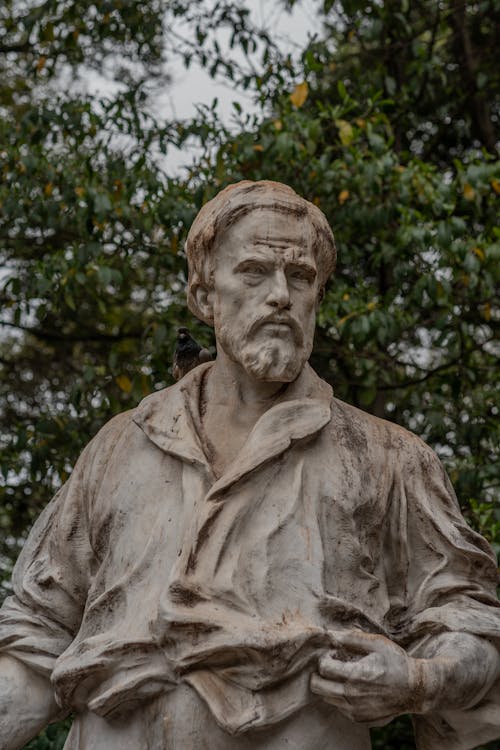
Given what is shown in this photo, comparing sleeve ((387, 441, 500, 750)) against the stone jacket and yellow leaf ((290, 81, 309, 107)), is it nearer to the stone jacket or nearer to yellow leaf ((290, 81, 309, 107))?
the stone jacket

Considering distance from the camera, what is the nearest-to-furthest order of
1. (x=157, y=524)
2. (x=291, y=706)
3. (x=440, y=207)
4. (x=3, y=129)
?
(x=291, y=706) < (x=157, y=524) < (x=440, y=207) < (x=3, y=129)

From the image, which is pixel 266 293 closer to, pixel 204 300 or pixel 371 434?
pixel 204 300

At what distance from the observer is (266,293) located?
474 cm

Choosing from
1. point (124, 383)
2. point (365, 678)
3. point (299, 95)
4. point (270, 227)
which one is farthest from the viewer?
point (299, 95)

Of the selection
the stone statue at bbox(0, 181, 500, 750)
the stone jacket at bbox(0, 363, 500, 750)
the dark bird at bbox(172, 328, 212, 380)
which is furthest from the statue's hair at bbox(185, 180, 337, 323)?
the dark bird at bbox(172, 328, 212, 380)

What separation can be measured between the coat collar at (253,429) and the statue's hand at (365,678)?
0.58 m

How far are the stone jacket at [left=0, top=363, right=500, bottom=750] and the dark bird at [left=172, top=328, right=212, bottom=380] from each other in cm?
37

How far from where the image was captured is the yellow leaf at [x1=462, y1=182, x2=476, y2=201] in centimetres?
849

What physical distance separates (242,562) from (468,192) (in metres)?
4.38

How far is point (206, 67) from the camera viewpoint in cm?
968

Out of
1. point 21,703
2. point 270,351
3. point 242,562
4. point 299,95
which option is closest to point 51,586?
point 21,703

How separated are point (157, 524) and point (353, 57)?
6523 millimetres

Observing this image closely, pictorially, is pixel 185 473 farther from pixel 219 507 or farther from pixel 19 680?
pixel 19 680

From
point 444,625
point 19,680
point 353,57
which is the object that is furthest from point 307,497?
point 353,57
